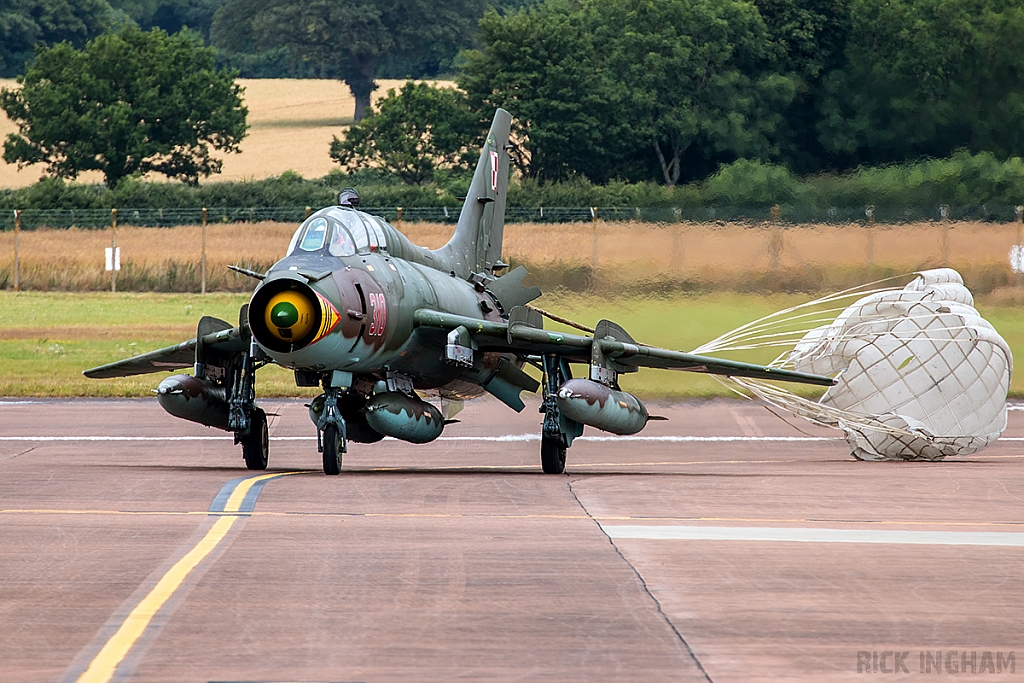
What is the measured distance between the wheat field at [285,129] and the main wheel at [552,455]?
65579 mm

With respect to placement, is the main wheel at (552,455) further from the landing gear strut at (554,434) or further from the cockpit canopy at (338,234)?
the cockpit canopy at (338,234)

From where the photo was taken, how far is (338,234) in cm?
1747

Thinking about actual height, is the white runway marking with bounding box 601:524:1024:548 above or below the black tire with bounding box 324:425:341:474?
above

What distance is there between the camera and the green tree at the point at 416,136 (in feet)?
224

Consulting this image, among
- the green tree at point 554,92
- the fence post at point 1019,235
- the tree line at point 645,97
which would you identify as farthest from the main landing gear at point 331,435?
the green tree at point 554,92

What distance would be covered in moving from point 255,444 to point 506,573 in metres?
8.62

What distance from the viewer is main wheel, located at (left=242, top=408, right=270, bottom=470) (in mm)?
18422

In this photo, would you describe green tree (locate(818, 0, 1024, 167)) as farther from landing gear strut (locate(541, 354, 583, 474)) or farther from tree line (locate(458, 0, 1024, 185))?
landing gear strut (locate(541, 354, 583, 474))

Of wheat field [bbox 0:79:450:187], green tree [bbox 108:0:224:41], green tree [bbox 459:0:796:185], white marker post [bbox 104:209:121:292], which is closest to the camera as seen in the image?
white marker post [bbox 104:209:121:292]

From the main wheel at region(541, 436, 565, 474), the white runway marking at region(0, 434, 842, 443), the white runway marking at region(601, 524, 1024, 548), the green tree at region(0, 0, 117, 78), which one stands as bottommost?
the white runway marking at region(0, 434, 842, 443)

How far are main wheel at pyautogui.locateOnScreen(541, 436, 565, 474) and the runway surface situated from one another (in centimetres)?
22

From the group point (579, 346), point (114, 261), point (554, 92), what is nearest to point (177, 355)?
point (579, 346)

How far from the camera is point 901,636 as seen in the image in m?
8.39

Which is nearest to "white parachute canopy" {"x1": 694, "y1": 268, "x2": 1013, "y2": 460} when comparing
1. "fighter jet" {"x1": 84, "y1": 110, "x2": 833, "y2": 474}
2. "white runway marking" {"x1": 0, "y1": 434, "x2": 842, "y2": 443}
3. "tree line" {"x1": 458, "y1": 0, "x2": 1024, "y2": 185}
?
"fighter jet" {"x1": 84, "y1": 110, "x2": 833, "y2": 474}
